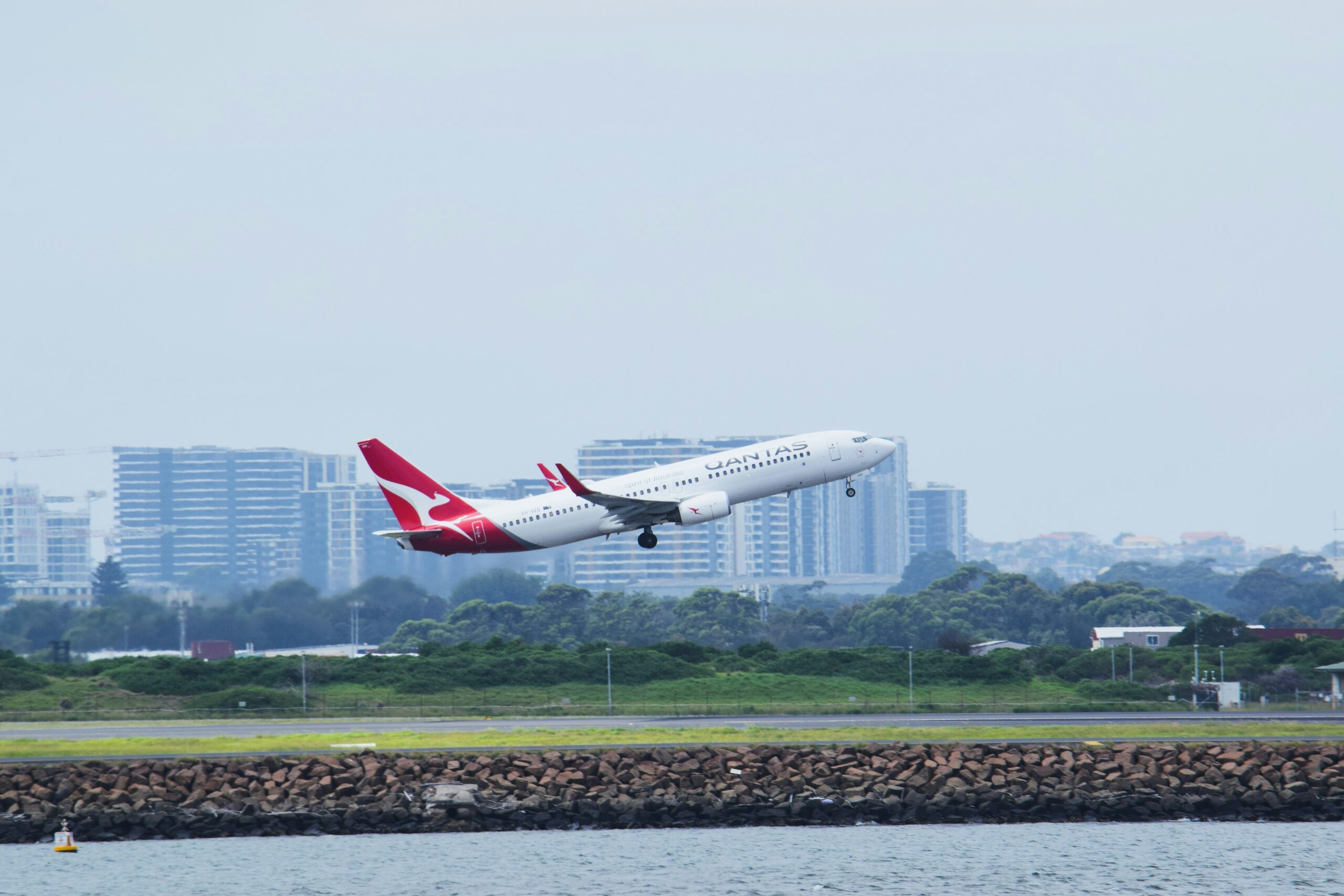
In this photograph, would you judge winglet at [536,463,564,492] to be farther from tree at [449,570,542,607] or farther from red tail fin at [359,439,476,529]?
tree at [449,570,542,607]

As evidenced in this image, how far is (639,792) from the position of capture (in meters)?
56.4

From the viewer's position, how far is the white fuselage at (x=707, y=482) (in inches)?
3039

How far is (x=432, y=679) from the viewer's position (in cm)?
9125

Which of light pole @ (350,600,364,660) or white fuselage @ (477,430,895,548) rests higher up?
white fuselage @ (477,430,895,548)

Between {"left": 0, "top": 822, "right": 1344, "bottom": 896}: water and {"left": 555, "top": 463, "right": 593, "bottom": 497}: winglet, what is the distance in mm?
21600

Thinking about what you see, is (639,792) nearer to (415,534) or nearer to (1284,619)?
(415,534)

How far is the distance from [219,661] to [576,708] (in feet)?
85.0

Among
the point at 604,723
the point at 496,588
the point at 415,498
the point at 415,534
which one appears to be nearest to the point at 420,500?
the point at 415,498

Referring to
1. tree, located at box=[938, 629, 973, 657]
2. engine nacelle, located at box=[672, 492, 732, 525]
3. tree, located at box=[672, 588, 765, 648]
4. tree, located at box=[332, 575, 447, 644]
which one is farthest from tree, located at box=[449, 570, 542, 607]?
engine nacelle, located at box=[672, 492, 732, 525]

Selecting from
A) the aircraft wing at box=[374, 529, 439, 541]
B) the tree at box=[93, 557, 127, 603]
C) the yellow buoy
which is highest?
the aircraft wing at box=[374, 529, 439, 541]

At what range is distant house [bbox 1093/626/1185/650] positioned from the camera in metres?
144

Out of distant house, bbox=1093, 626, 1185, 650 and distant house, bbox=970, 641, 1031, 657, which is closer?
distant house, bbox=970, 641, 1031, 657

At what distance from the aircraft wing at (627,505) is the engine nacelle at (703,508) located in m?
0.54

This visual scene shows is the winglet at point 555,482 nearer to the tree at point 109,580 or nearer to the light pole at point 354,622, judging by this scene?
the light pole at point 354,622
